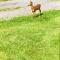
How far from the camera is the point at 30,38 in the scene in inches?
459

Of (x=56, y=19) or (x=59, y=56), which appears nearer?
(x=59, y=56)

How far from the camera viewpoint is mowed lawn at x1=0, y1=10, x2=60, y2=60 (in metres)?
10.0

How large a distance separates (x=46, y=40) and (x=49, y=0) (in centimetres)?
1320

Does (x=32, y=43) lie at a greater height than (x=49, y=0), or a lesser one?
greater

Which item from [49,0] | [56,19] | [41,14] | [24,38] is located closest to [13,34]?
[24,38]

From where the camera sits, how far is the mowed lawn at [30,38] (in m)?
10.0

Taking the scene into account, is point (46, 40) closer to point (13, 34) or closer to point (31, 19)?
point (13, 34)

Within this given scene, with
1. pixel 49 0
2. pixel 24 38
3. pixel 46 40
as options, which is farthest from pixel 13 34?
pixel 49 0

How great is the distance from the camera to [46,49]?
10.5 metres

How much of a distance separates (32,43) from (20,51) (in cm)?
95

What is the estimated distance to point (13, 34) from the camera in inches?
481

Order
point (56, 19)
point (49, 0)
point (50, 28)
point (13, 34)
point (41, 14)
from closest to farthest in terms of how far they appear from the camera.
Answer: point (13, 34) < point (50, 28) < point (56, 19) < point (41, 14) < point (49, 0)

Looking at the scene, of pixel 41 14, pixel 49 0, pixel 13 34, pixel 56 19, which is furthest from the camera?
pixel 49 0

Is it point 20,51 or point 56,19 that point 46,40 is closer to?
point 20,51
